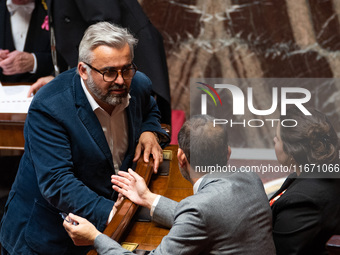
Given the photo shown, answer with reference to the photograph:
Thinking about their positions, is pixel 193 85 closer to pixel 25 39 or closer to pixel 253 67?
pixel 253 67

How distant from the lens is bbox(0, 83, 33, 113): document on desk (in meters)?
3.09

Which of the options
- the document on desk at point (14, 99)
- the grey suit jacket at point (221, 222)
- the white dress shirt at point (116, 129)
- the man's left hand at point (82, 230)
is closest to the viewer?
the grey suit jacket at point (221, 222)

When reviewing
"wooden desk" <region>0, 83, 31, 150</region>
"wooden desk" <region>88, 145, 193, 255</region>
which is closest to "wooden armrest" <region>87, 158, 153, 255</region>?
"wooden desk" <region>88, 145, 193, 255</region>

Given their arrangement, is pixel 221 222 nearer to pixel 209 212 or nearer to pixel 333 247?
pixel 209 212

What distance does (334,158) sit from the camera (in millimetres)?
2170

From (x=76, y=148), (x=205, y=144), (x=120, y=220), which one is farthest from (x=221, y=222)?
(x=76, y=148)

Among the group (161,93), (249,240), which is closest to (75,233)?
(249,240)

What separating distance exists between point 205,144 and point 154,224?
396 mm

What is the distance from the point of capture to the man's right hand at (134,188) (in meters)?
2.10

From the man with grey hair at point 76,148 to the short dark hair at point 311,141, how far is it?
0.60 metres

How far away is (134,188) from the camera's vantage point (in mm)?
2139

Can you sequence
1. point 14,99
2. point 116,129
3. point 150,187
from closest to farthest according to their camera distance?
point 150,187 < point 116,129 < point 14,99

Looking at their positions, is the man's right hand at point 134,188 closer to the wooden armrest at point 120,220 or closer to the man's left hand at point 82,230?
the wooden armrest at point 120,220

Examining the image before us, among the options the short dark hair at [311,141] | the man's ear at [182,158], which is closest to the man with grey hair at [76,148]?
the man's ear at [182,158]
